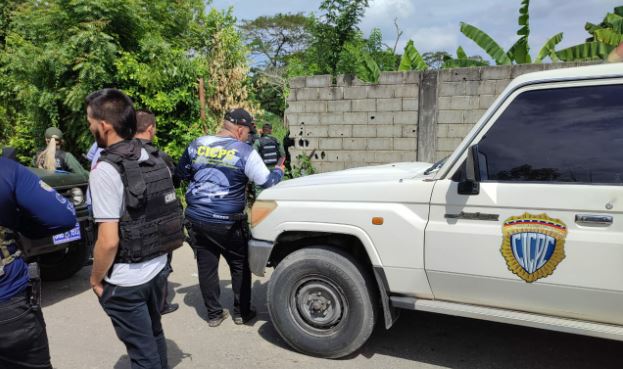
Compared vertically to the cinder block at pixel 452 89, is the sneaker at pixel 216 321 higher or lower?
lower

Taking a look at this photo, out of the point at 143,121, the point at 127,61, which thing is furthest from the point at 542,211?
the point at 127,61

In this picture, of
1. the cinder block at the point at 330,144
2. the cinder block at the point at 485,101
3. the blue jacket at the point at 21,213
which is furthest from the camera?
the cinder block at the point at 330,144

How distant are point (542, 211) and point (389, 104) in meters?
4.92

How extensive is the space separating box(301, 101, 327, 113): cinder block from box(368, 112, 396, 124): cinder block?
81 centimetres

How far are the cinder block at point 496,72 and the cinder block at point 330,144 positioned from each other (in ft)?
8.02

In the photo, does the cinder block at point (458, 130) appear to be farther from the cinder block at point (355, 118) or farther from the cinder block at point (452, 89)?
the cinder block at point (355, 118)

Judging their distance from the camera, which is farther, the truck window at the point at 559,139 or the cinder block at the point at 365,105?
the cinder block at the point at 365,105

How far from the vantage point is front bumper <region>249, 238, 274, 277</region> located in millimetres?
3678

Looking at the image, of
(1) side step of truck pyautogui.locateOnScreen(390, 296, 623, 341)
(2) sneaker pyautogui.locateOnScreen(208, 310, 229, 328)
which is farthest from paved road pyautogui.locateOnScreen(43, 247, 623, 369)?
(1) side step of truck pyautogui.locateOnScreen(390, 296, 623, 341)

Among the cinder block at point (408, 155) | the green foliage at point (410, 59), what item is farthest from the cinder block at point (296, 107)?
the green foliage at point (410, 59)

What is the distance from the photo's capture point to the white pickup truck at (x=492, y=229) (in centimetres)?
264

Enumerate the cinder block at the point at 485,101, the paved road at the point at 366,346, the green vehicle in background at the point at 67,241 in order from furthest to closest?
the cinder block at the point at 485,101
the green vehicle in background at the point at 67,241
the paved road at the point at 366,346

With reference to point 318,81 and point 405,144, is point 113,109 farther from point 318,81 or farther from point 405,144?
point 318,81

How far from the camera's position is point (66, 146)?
8.96 meters
